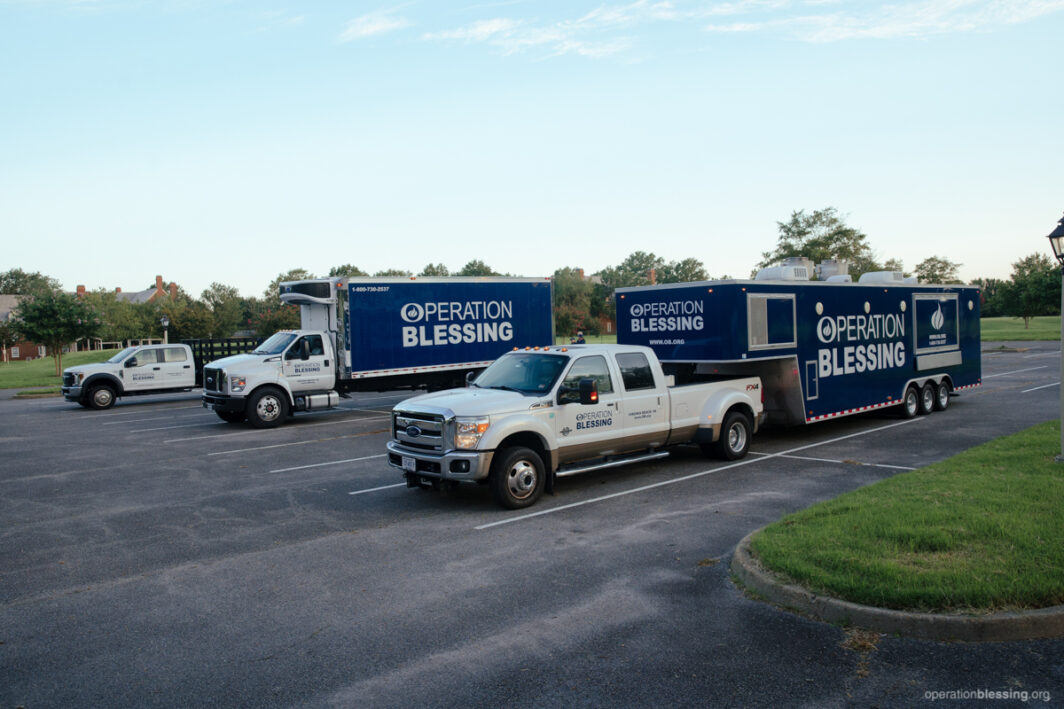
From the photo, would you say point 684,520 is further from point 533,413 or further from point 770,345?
point 770,345

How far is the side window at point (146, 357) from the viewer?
23.6m

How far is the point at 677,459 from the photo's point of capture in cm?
1204

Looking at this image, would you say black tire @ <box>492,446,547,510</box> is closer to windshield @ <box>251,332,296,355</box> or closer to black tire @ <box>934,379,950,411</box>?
windshield @ <box>251,332,296,355</box>

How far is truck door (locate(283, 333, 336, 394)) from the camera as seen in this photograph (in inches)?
699

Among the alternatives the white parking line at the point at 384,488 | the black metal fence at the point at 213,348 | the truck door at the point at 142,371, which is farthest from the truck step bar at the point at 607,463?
the black metal fence at the point at 213,348

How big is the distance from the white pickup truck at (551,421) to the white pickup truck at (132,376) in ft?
56.6

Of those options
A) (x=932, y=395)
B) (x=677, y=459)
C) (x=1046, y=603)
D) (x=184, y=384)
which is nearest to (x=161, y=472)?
(x=677, y=459)

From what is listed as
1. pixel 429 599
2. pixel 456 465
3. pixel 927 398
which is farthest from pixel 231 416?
pixel 927 398

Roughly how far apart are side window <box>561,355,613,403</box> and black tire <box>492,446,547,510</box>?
0.95 metres

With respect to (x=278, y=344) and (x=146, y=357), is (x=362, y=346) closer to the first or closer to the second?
(x=278, y=344)

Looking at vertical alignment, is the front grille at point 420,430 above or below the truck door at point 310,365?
below

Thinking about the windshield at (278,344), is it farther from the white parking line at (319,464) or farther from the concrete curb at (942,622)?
the concrete curb at (942,622)

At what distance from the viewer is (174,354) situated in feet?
79.2

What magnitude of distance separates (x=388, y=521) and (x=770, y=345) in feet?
24.0
